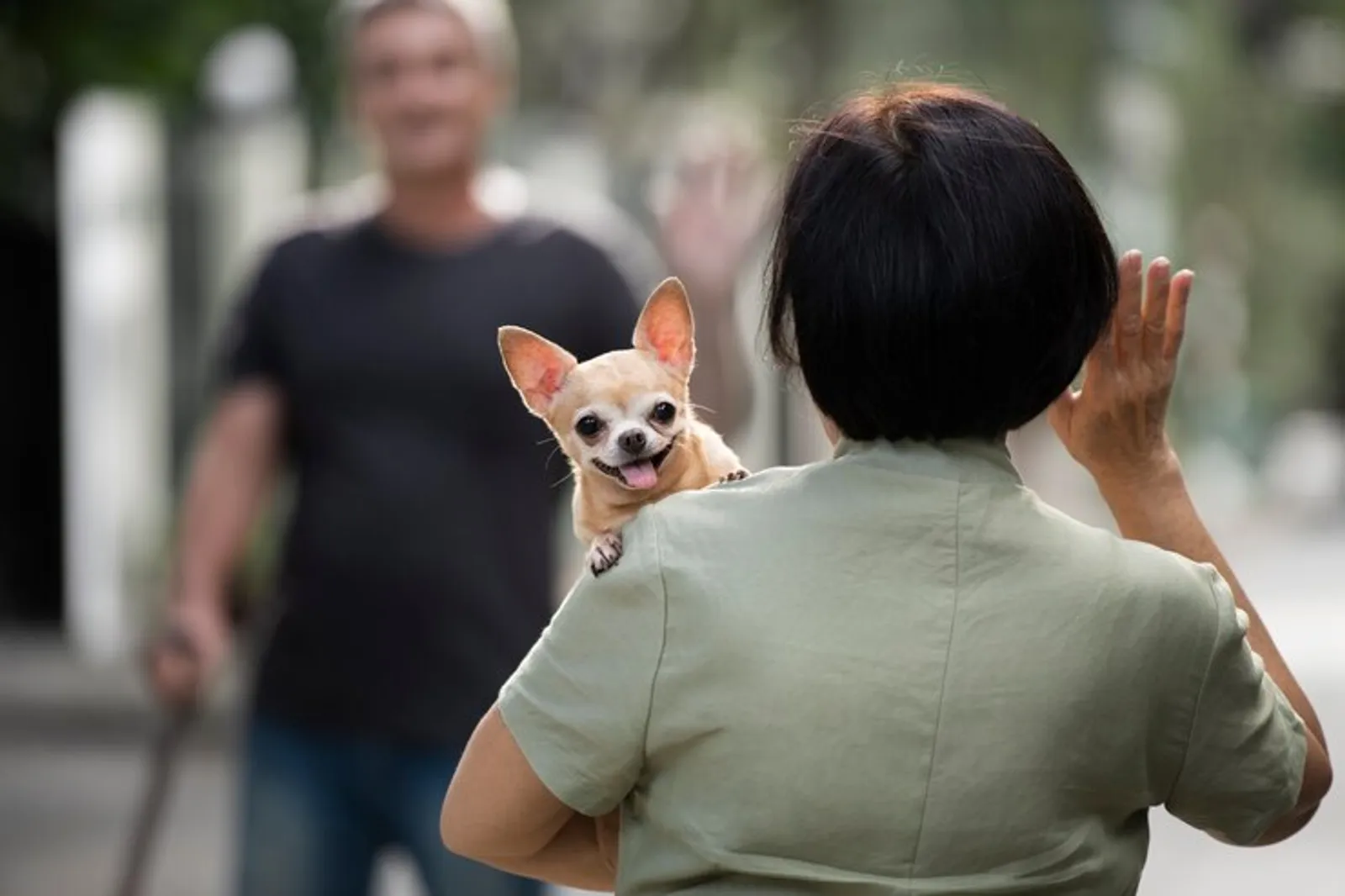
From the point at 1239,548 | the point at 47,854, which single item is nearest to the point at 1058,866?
the point at 47,854

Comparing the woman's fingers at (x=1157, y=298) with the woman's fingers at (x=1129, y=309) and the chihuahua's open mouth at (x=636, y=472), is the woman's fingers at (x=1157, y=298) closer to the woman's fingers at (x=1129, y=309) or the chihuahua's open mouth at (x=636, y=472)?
the woman's fingers at (x=1129, y=309)

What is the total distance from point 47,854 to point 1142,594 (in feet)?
29.5

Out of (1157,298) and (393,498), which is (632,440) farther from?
(393,498)

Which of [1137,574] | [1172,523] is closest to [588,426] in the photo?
[1137,574]

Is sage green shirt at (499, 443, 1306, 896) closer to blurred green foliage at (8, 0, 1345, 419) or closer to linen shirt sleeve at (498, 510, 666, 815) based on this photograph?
linen shirt sleeve at (498, 510, 666, 815)

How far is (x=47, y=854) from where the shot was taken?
1080cm

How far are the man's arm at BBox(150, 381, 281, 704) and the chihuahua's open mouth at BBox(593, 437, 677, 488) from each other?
2.42 metres

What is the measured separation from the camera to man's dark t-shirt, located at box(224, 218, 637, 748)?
4.67 m

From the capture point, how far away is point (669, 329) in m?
2.53

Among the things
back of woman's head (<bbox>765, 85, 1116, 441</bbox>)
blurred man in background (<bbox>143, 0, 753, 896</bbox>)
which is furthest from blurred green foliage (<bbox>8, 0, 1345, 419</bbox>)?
blurred man in background (<bbox>143, 0, 753, 896</bbox>)

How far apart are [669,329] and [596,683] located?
0.36 m

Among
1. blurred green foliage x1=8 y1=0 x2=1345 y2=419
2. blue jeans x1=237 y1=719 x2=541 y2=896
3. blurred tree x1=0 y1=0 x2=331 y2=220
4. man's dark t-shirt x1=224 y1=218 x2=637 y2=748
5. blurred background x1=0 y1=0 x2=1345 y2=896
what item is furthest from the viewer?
blurred green foliage x1=8 y1=0 x2=1345 y2=419

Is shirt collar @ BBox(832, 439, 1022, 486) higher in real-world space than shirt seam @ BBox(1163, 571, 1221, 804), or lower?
higher

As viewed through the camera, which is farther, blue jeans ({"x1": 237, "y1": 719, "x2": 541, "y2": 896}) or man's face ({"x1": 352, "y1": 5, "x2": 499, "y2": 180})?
A: man's face ({"x1": 352, "y1": 5, "x2": 499, "y2": 180})
